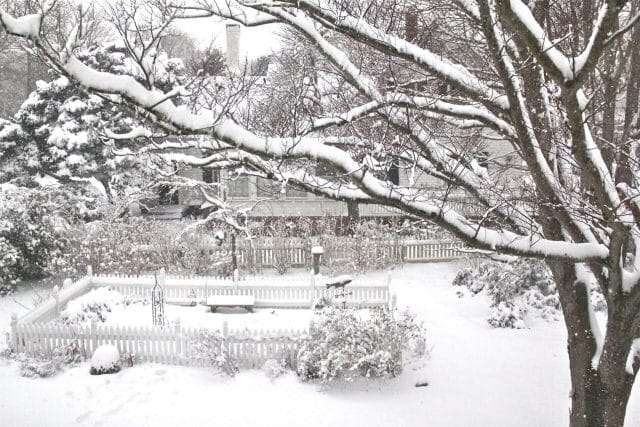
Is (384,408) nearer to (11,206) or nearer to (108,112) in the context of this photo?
(11,206)

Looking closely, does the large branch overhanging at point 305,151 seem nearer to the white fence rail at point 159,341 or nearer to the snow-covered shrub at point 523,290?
the white fence rail at point 159,341

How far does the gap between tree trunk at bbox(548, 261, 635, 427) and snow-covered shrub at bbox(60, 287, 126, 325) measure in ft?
29.9

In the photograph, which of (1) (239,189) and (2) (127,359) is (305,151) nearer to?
(2) (127,359)

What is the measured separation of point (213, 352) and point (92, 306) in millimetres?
3993

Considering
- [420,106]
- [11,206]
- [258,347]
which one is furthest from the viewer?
[11,206]

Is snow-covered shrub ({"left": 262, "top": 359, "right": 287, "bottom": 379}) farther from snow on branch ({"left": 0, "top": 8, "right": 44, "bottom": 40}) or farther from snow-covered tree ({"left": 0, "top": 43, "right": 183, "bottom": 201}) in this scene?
snow-covered tree ({"left": 0, "top": 43, "right": 183, "bottom": 201})

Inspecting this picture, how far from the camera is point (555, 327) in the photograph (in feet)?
38.8

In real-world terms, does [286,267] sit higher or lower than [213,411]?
higher

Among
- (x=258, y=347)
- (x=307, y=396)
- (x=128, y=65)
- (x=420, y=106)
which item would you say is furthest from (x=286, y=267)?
(x=420, y=106)

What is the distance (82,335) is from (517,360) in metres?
7.93

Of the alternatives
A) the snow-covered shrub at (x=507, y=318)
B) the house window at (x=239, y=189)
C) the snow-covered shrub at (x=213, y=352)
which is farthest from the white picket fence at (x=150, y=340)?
the house window at (x=239, y=189)

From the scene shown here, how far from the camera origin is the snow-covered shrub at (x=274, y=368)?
9.70 meters

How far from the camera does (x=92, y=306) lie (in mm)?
12234

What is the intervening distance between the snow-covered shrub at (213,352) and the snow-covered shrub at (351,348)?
1214 millimetres
